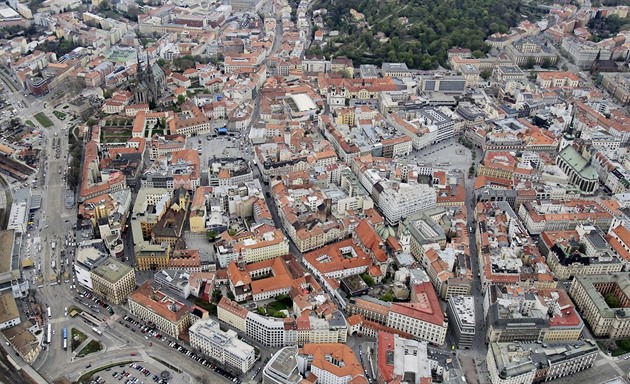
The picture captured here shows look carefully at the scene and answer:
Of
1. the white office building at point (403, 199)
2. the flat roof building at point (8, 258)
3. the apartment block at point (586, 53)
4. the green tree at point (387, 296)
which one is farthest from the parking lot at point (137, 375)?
the apartment block at point (586, 53)

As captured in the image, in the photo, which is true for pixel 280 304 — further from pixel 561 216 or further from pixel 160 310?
pixel 561 216

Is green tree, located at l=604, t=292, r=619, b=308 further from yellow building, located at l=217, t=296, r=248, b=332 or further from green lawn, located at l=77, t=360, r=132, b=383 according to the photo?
green lawn, located at l=77, t=360, r=132, b=383

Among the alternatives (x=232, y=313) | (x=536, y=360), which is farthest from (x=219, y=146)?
(x=536, y=360)

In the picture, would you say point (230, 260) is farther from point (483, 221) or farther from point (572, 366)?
point (572, 366)

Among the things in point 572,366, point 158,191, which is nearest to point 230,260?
point 158,191

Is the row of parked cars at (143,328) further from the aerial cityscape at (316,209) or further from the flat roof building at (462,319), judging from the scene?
the flat roof building at (462,319)

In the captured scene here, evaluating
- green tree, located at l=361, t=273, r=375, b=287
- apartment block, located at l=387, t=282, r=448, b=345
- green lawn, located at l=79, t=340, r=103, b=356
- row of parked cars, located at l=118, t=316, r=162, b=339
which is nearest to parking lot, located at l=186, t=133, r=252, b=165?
green tree, located at l=361, t=273, r=375, b=287
